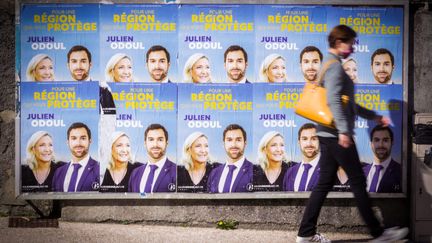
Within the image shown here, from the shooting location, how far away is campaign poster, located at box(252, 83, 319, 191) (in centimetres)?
600

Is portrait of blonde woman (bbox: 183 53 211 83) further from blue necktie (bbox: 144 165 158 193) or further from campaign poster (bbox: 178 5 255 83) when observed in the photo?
blue necktie (bbox: 144 165 158 193)

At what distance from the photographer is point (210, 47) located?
5.98m

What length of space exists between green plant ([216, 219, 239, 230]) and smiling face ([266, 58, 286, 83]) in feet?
5.02

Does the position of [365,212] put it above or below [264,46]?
below

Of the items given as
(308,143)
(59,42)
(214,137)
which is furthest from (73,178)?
(308,143)

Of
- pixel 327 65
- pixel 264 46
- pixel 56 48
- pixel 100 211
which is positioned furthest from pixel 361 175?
pixel 56 48

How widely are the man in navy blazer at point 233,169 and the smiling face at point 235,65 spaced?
1.66ft

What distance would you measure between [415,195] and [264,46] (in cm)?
216

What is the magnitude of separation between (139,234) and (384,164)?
2.64 metres

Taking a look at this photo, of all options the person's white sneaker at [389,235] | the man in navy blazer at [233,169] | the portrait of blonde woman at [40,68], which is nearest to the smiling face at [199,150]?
the man in navy blazer at [233,169]

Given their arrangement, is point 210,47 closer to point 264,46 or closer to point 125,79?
point 264,46

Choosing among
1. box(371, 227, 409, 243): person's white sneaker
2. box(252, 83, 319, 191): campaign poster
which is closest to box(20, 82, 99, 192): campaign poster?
box(252, 83, 319, 191): campaign poster

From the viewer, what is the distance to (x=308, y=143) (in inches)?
239

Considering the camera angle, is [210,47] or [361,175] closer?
[361,175]
